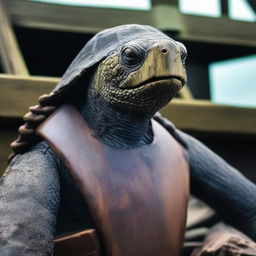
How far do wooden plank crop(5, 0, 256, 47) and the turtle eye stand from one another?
105cm

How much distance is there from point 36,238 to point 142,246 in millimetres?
231

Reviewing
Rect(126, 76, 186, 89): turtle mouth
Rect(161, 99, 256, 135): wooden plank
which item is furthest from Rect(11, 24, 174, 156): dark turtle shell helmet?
Rect(161, 99, 256, 135): wooden plank

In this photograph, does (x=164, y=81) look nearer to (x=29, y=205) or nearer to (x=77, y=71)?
(x=77, y=71)

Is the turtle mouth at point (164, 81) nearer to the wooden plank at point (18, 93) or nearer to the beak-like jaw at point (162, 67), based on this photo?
the beak-like jaw at point (162, 67)

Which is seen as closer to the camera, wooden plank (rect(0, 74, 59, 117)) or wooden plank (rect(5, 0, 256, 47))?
wooden plank (rect(0, 74, 59, 117))

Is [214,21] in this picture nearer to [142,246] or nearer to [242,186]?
[242,186]

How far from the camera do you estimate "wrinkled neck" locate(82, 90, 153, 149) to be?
176 centimetres

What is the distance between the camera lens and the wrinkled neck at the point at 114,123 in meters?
1.76

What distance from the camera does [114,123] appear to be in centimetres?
177

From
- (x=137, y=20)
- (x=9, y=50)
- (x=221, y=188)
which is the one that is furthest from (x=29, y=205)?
(x=137, y=20)

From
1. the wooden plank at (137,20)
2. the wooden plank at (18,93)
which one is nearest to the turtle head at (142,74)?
the wooden plank at (18,93)

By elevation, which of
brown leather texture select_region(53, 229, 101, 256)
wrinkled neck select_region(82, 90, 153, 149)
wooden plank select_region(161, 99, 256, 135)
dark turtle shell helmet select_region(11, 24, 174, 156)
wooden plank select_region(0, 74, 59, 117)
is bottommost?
wooden plank select_region(161, 99, 256, 135)

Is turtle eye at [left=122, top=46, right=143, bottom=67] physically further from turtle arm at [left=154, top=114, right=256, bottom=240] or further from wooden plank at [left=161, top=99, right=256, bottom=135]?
wooden plank at [left=161, top=99, right=256, bottom=135]

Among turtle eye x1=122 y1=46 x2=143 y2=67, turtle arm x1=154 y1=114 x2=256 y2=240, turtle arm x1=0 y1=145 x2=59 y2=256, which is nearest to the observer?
turtle arm x1=0 y1=145 x2=59 y2=256
